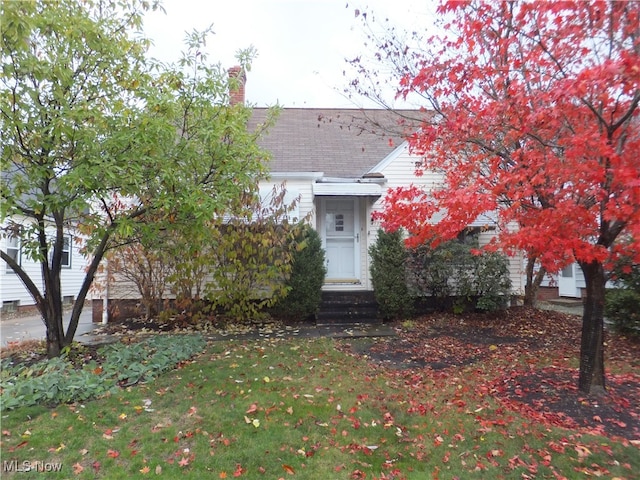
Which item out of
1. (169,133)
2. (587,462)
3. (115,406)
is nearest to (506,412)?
(587,462)

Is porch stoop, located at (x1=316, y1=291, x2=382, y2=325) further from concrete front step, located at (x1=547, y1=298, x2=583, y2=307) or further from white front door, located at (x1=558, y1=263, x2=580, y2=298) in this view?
white front door, located at (x1=558, y1=263, x2=580, y2=298)

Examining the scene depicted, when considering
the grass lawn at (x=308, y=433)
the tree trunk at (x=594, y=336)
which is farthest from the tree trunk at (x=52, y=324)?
the tree trunk at (x=594, y=336)

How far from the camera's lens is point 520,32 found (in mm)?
4898

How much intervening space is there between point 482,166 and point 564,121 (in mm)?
1746

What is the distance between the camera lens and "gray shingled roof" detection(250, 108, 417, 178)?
11086 millimetres

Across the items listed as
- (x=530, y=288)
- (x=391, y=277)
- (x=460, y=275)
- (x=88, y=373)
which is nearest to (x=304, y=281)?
(x=391, y=277)

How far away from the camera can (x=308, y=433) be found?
399 centimetres

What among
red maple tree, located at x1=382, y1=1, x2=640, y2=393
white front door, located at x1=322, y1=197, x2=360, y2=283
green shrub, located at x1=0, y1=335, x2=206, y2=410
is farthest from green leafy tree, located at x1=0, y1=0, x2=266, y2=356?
white front door, located at x1=322, y1=197, x2=360, y2=283

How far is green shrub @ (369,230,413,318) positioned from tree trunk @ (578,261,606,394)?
4827 mm

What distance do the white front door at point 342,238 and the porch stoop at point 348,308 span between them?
2.82 feet

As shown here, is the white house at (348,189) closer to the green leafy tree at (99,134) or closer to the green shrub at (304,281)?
the green shrub at (304,281)

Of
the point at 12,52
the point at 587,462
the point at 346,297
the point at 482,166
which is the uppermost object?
the point at 12,52

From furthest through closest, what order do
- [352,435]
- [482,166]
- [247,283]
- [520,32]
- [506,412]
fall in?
1. [247,283]
2. [482,166]
3. [520,32]
4. [506,412]
5. [352,435]

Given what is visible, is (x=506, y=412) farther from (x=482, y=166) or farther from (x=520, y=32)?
(x=520, y=32)
